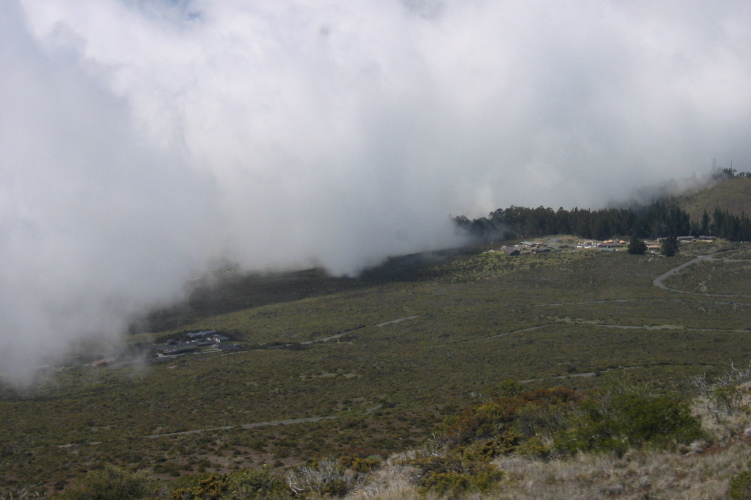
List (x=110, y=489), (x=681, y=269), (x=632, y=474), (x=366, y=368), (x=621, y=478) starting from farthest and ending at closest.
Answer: (x=681, y=269)
(x=366, y=368)
(x=110, y=489)
(x=632, y=474)
(x=621, y=478)

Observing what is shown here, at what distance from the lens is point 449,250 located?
131m

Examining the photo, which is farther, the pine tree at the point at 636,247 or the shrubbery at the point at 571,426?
the pine tree at the point at 636,247

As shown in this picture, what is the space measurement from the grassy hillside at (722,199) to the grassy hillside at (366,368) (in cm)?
7473

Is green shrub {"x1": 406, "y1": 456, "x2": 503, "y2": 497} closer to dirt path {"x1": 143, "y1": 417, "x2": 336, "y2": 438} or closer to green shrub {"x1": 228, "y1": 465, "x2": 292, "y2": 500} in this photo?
green shrub {"x1": 228, "y1": 465, "x2": 292, "y2": 500}

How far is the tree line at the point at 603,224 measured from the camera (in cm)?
12294

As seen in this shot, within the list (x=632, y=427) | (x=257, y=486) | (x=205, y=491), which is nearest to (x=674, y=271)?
(x=632, y=427)

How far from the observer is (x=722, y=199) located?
165 metres

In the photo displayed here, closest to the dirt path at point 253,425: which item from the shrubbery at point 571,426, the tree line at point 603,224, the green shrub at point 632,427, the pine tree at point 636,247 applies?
the shrubbery at point 571,426

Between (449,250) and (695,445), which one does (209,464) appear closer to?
(695,445)

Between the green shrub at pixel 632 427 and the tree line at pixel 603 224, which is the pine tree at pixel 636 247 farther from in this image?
the green shrub at pixel 632 427

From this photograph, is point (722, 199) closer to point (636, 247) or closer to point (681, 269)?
point (636, 247)

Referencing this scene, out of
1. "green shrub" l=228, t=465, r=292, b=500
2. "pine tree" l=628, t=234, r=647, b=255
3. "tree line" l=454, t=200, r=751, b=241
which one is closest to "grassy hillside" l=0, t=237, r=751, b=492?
"green shrub" l=228, t=465, r=292, b=500

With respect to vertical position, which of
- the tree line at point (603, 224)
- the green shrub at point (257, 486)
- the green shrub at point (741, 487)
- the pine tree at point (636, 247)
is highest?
the tree line at point (603, 224)

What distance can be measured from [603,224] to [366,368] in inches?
3877
